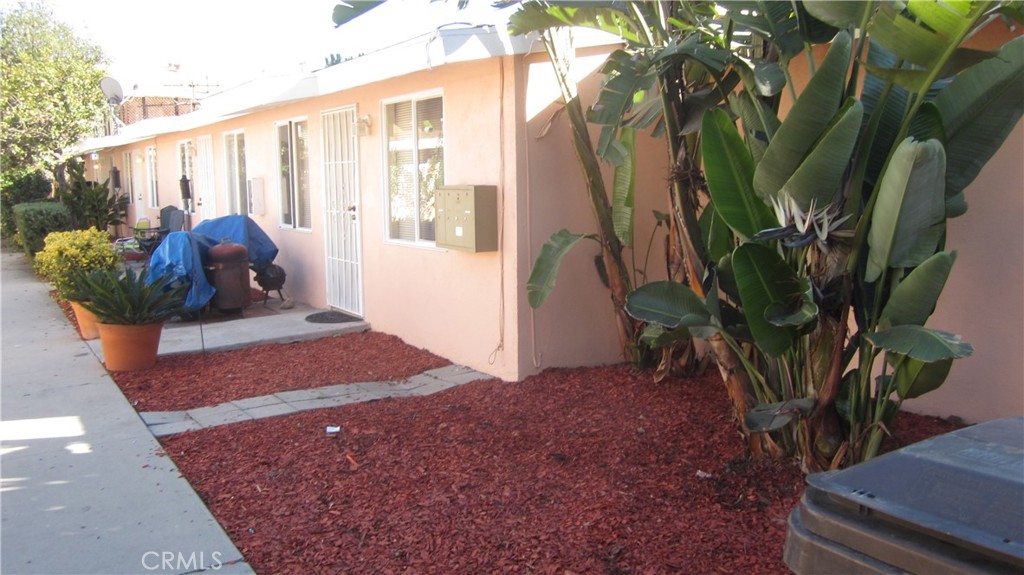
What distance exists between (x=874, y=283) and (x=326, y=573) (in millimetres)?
3143

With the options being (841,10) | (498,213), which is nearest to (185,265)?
(498,213)

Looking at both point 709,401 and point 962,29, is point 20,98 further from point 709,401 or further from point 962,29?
point 962,29

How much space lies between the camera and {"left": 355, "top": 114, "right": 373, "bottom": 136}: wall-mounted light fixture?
30.2 feet

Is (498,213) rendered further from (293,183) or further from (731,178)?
(293,183)

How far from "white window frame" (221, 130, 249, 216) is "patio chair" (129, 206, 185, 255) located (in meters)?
1.41

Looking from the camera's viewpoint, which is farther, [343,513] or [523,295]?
[523,295]

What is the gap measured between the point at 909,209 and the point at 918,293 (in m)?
0.39

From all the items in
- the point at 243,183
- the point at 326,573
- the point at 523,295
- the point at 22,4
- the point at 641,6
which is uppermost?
the point at 22,4

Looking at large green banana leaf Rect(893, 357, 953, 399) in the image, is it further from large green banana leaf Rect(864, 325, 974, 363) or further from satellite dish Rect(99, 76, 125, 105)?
satellite dish Rect(99, 76, 125, 105)

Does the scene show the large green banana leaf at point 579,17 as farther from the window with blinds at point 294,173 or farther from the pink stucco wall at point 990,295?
the window with blinds at point 294,173

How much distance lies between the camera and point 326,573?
400cm

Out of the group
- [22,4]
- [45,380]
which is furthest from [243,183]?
[22,4]

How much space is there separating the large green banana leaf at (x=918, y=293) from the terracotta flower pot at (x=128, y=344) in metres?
6.56

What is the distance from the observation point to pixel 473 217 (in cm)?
705
